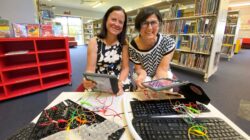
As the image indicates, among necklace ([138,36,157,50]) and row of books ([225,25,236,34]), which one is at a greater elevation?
row of books ([225,25,236,34])

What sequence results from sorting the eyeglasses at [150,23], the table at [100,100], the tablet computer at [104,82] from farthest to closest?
the eyeglasses at [150,23]
the tablet computer at [104,82]
the table at [100,100]

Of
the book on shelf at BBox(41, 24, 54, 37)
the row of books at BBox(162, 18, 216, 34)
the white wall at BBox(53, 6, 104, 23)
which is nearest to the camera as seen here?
the book on shelf at BBox(41, 24, 54, 37)

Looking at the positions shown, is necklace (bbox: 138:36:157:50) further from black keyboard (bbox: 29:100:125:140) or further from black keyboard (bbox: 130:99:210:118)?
black keyboard (bbox: 29:100:125:140)

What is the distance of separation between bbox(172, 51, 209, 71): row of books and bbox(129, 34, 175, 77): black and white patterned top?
6.54 ft

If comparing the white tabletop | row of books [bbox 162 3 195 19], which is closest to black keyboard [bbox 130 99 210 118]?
the white tabletop

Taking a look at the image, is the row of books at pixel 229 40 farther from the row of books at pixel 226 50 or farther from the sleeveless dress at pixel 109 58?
the sleeveless dress at pixel 109 58

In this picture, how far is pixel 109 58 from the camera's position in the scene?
53.1 inches

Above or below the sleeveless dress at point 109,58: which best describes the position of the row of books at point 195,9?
above

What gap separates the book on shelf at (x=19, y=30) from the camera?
2.03 meters

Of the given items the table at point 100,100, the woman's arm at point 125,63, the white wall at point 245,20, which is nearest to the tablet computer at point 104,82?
the table at point 100,100

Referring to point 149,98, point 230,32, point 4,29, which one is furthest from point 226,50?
point 4,29

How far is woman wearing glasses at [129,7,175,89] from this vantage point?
1218mm

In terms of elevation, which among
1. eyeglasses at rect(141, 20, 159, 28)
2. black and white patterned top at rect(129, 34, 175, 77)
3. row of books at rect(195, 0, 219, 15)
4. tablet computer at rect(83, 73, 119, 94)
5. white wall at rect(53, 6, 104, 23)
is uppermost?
white wall at rect(53, 6, 104, 23)

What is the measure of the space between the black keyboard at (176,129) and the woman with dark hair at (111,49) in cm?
68
